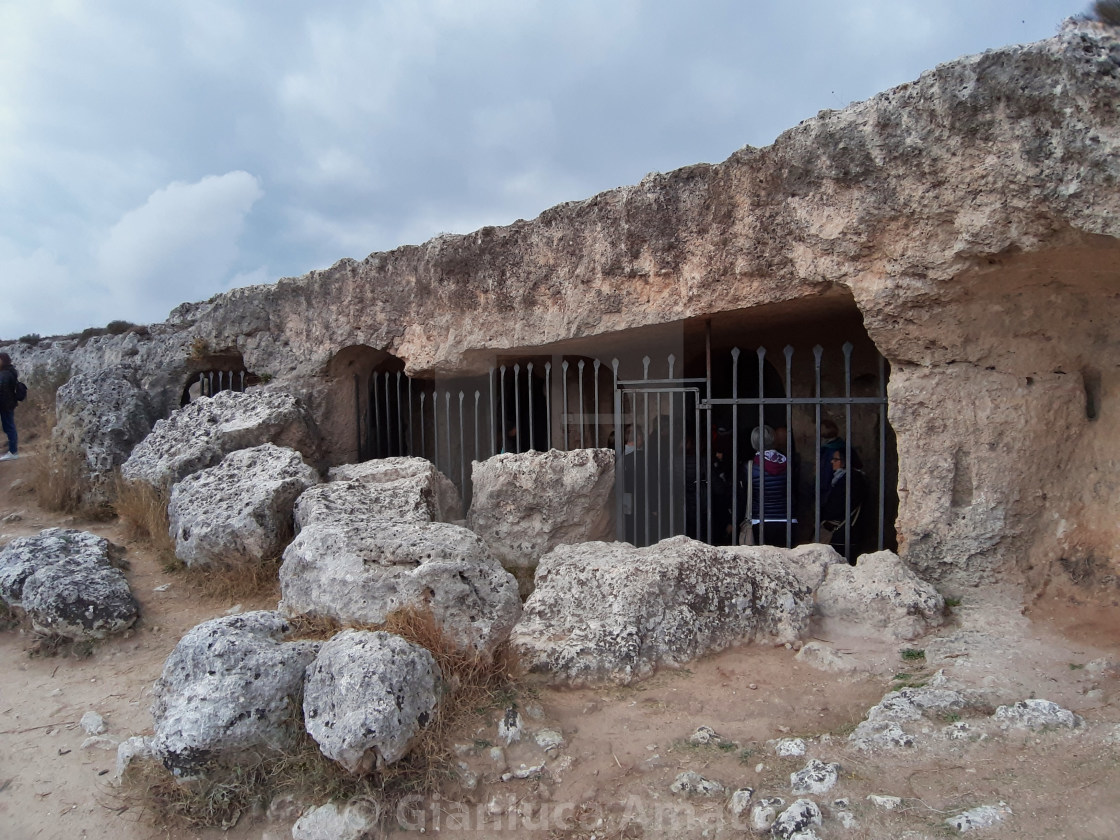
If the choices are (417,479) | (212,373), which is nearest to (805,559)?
(417,479)

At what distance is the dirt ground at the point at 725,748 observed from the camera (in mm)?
2068

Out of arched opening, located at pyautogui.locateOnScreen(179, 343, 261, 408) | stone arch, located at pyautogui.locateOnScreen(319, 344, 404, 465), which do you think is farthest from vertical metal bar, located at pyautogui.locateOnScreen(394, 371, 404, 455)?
arched opening, located at pyautogui.locateOnScreen(179, 343, 261, 408)

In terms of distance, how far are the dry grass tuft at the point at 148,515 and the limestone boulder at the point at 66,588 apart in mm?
503

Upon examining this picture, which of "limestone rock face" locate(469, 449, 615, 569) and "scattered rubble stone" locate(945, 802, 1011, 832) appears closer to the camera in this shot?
"scattered rubble stone" locate(945, 802, 1011, 832)

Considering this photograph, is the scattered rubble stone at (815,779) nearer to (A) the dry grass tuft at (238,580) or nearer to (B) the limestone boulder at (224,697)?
(B) the limestone boulder at (224,697)

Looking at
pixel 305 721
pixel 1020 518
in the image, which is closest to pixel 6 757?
pixel 305 721

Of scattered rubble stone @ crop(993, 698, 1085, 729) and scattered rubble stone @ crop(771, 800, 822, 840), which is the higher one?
scattered rubble stone @ crop(993, 698, 1085, 729)

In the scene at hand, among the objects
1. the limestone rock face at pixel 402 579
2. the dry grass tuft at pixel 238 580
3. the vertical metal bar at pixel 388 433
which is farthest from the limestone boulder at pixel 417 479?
the vertical metal bar at pixel 388 433

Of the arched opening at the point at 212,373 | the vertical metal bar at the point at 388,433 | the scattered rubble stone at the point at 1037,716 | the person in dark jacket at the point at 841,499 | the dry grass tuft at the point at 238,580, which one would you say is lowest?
the scattered rubble stone at the point at 1037,716

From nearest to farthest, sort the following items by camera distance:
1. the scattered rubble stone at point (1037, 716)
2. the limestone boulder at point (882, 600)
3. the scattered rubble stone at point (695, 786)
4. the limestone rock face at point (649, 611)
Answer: the scattered rubble stone at point (695, 786) < the scattered rubble stone at point (1037, 716) < the limestone rock face at point (649, 611) < the limestone boulder at point (882, 600)

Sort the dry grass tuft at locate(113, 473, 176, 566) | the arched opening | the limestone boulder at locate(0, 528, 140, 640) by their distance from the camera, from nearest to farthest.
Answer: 1. the limestone boulder at locate(0, 528, 140, 640)
2. the dry grass tuft at locate(113, 473, 176, 566)
3. the arched opening

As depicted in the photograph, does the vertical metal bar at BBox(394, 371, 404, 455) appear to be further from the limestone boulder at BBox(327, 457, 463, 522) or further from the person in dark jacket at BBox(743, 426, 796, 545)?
the person in dark jacket at BBox(743, 426, 796, 545)

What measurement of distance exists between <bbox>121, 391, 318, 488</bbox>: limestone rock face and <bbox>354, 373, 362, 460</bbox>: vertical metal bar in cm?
87

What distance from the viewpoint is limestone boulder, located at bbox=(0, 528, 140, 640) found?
12.1 feet
